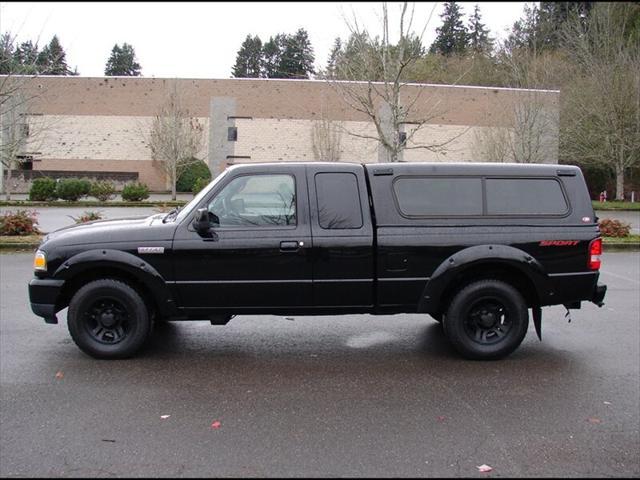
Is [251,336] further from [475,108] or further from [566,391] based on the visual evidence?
[475,108]

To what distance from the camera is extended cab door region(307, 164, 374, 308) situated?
535 cm

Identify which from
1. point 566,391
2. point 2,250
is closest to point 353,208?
point 566,391

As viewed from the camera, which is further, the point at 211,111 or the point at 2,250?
the point at 211,111

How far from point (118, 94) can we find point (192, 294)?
121 ft

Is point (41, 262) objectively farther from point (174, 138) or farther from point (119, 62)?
point (119, 62)

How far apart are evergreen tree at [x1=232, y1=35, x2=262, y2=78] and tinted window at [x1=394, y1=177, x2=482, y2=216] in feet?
103

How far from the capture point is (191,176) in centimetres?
3562

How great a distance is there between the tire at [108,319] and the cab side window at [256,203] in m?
1.08

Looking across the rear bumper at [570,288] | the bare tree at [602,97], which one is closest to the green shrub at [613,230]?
the rear bumper at [570,288]

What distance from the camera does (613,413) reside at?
4293 millimetres

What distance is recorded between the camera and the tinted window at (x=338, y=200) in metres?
5.40

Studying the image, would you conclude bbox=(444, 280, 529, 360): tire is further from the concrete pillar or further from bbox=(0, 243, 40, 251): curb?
the concrete pillar

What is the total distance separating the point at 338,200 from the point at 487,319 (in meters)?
1.82

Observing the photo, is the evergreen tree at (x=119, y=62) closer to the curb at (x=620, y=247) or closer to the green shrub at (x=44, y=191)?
the green shrub at (x=44, y=191)
